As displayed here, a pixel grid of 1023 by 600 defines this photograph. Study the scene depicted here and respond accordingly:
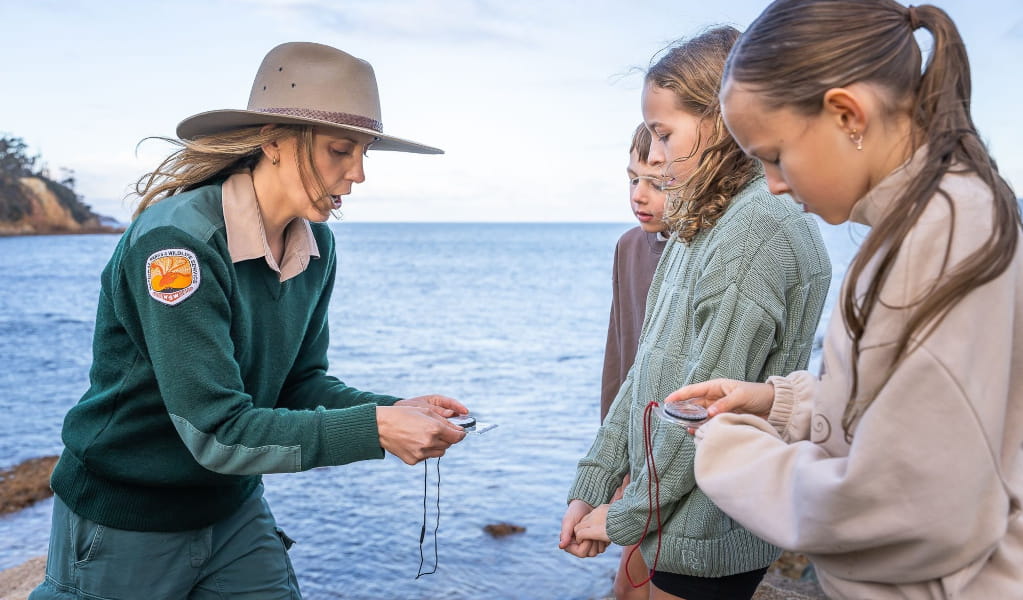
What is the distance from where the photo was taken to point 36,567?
5.55 meters

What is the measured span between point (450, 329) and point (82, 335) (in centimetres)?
893

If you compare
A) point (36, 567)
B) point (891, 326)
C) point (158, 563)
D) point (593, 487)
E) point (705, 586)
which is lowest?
point (36, 567)

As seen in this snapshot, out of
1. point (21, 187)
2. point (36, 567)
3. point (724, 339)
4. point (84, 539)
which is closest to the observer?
point (724, 339)

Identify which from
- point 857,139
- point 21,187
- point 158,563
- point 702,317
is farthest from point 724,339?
point 21,187

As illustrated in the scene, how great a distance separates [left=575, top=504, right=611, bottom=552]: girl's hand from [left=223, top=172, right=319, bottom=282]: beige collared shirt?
1.26 metres

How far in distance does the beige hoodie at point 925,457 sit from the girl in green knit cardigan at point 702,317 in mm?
783

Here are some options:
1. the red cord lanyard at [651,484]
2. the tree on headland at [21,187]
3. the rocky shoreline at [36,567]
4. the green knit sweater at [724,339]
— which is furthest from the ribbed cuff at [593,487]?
the tree on headland at [21,187]

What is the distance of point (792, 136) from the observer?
156 cm

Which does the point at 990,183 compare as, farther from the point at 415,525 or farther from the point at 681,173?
the point at 415,525

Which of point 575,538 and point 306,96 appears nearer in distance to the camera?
point 575,538

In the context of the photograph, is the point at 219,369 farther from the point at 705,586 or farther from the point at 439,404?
the point at 705,586

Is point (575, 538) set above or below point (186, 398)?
below

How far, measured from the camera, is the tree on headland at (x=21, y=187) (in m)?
Answer: 61.2

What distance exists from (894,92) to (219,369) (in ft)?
6.12
